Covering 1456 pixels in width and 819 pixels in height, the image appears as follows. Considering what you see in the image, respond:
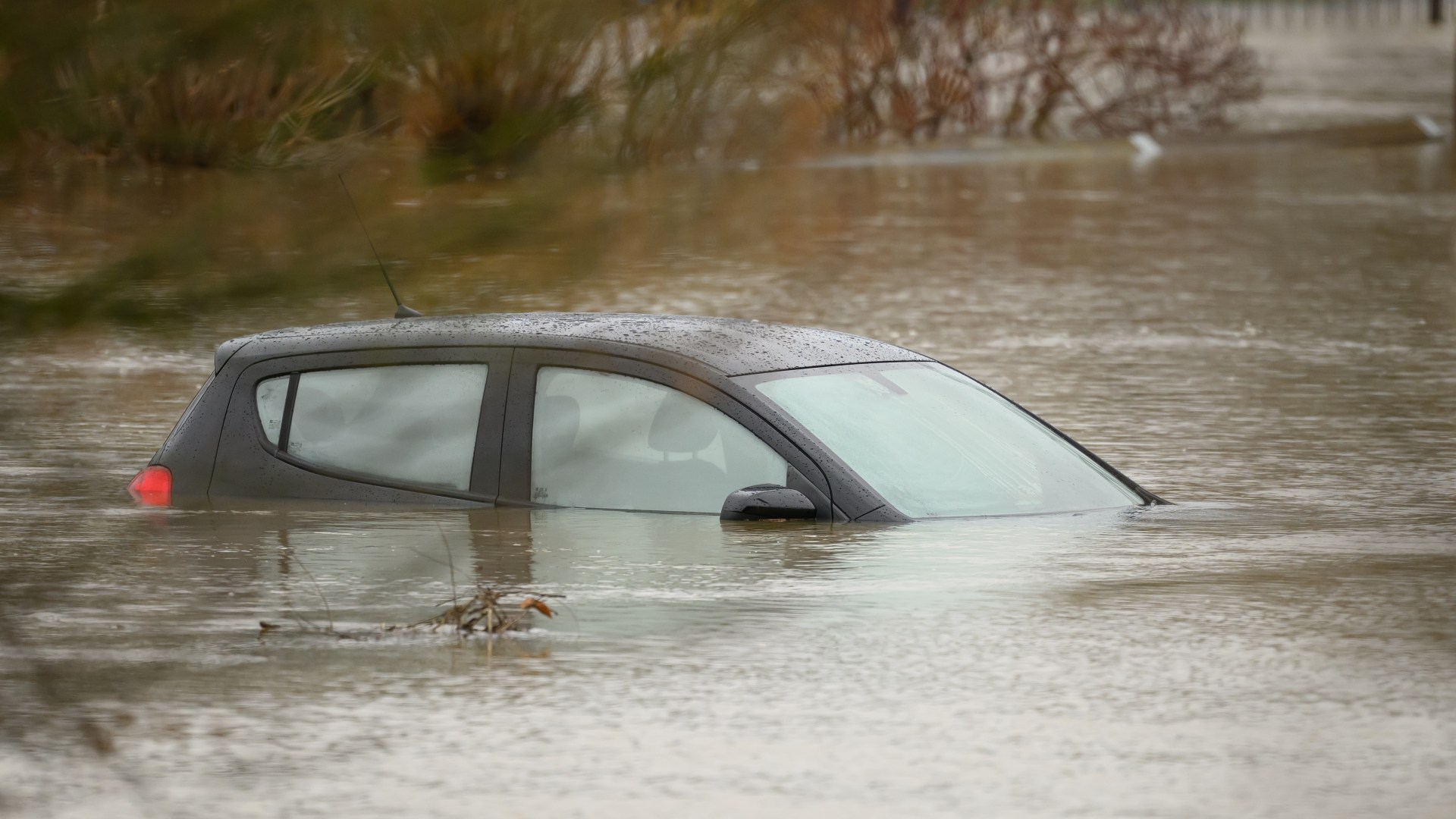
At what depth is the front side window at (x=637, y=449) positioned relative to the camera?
318 inches

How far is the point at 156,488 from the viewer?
8883mm

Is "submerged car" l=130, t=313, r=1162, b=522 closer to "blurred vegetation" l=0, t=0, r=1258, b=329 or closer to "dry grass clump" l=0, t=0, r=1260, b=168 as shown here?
"blurred vegetation" l=0, t=0, r=1258, b=329

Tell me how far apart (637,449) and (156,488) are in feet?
5.79

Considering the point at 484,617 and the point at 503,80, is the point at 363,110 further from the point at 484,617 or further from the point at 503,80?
the point at 484,617

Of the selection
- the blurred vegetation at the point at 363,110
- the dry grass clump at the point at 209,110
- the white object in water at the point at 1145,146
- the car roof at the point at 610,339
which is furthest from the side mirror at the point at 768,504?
the white object in water at the point at 1145,146

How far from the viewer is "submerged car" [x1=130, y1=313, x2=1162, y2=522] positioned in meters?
8.09

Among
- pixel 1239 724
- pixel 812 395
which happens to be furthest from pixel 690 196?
pixel 812 395

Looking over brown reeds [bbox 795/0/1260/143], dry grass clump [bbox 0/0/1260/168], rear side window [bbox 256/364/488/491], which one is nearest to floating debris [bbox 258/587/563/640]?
rear side window [bbox 256/364/488/491]

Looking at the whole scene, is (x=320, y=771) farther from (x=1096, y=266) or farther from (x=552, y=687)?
Result: (x=1096, y=266)

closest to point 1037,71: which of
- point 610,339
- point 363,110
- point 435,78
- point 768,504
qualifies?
point 610,339

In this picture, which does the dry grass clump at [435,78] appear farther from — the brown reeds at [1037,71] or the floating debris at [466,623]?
the brown reeds at [1037,71]

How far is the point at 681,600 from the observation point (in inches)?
294

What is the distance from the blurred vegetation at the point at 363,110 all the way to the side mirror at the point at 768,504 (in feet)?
10.9

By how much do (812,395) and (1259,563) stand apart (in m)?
1.46
